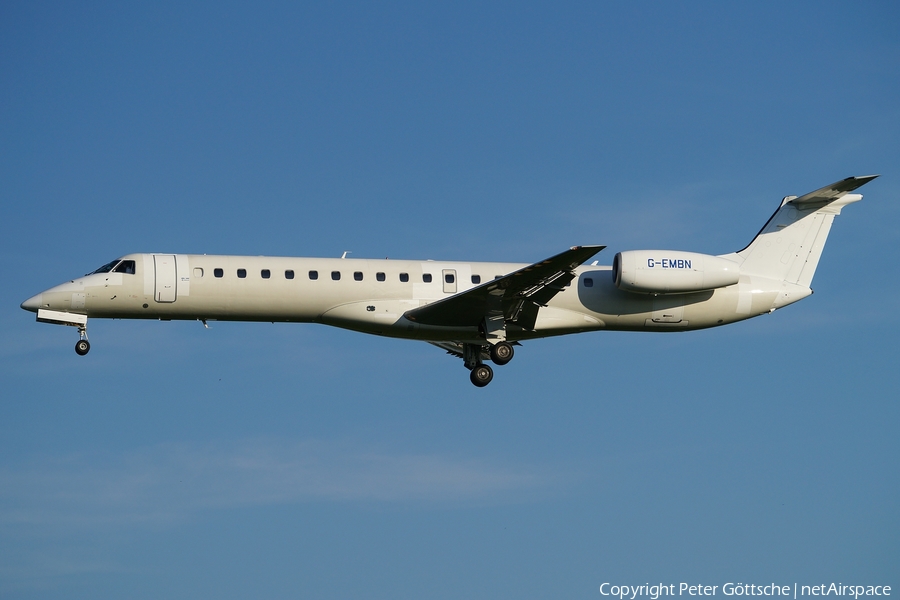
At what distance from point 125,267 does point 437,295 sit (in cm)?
860

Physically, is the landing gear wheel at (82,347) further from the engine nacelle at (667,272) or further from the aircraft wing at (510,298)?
the engine nacelle at (667,272)

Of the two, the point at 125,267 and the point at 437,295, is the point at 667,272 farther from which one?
the point at 125,267

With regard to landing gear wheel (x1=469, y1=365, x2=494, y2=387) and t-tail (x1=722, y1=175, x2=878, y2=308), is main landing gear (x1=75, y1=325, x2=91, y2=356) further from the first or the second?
t-tail (x1=722, y1=175, x2=878, y2=308)

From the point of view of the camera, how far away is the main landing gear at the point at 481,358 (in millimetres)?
32750

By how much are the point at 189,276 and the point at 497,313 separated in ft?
27.7

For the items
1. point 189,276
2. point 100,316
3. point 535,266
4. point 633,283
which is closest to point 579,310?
point 633,283

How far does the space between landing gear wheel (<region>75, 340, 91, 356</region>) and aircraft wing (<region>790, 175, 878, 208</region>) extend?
69.1 feet

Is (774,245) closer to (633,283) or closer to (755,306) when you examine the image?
(755,306)

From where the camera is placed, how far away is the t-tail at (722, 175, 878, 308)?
115ft

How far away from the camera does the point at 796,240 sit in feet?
116

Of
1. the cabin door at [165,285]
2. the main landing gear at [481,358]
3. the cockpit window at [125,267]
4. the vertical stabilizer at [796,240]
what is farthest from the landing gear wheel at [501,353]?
the cockpit window at [125,267]

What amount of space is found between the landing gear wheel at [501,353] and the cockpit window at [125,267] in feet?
33.4

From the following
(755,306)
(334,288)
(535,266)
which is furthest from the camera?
(755,306)

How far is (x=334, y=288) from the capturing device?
31797 millimetres
